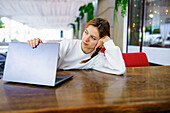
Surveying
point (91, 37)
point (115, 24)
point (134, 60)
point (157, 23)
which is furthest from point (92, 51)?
point (115, 24)

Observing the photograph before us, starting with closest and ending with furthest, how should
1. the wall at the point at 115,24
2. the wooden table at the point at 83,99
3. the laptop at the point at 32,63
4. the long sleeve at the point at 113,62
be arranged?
the wooden table at the point at 83,99, the laptop at the point at 32,63, the long sleeve at the point at 113,62, the wall at the point at 115,24

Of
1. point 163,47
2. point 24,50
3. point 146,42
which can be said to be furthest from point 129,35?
point 24,50

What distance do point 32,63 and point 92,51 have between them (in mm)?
631

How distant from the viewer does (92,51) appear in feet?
4.12

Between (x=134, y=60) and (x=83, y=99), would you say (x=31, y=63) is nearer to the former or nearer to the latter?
(x=83, y=99)

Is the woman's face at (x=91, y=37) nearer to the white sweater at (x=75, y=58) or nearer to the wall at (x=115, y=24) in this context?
the white sweater at (x=75, y=58)

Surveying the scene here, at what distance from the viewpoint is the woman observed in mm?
1118

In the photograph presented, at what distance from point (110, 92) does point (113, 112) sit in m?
0.13

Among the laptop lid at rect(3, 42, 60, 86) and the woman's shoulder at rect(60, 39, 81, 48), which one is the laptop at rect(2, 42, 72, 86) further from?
the woman's shoulder at rect(60, 39, 81, 48)

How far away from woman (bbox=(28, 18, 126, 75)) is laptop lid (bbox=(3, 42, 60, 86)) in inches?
18.5

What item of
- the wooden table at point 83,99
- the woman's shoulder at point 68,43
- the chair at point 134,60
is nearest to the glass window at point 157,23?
the chair at point 134,60

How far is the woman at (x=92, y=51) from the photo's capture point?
112 centimetres

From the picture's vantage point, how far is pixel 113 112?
0.47m

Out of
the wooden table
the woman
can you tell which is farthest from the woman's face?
the wooden table
